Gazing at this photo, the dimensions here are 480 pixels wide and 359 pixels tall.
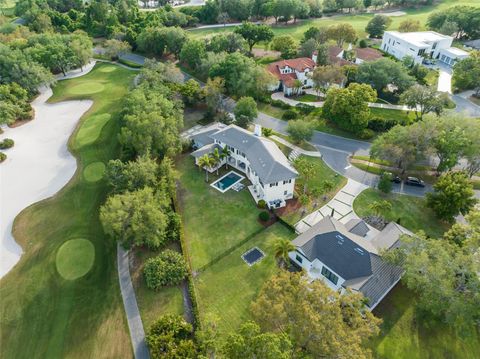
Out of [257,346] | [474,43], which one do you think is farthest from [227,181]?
[474,43]

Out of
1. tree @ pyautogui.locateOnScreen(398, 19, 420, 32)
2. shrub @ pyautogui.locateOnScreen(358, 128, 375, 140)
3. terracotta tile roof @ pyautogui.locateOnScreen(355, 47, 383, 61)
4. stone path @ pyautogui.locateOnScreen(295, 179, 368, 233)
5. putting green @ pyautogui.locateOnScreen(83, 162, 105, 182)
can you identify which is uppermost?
tree @ pyautogui.locateOnScreen(398, 19, 420, 32)

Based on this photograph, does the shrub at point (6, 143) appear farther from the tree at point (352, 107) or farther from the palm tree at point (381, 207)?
the palm tree at point (381, 207)

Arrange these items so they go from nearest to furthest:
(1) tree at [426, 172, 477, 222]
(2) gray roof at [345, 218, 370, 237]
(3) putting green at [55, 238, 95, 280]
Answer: (3) putting green at [55, 238, 95, 280]
(2) gray roof at [345, 218, 370, 237]
(1) tree at [426, 172, 477, 222]

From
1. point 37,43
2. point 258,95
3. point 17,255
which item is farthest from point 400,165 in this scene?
point 37,43

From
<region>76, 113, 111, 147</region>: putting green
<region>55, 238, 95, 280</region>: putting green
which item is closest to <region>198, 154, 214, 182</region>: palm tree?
<region>55, 238, 95, 280</region>: putting green

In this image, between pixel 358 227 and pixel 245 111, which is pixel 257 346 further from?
pixel 245 111

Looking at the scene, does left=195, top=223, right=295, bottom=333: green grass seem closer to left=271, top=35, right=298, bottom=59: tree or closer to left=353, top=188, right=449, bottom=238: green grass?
left=353, top=188, right=449, bottom=238: green grass
